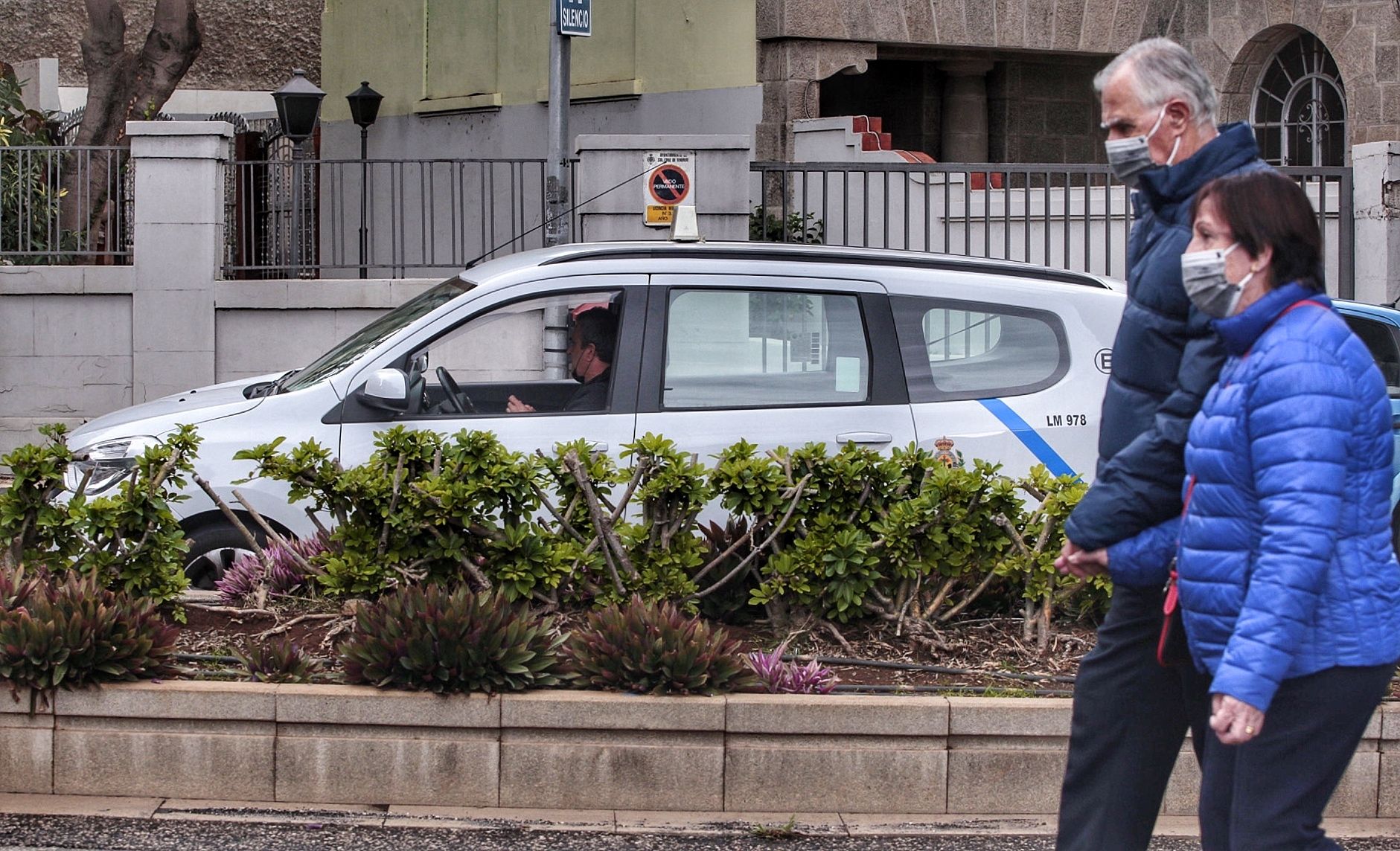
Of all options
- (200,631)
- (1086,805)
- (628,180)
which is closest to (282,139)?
(628,180)

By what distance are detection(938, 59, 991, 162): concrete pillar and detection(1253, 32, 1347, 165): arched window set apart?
10.5ft

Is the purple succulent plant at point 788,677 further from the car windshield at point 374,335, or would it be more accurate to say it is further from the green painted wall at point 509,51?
the green painted wall at point 509,51

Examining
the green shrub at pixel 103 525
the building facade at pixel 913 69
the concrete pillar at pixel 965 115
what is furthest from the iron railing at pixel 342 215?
the green shrub at pixel 103 525

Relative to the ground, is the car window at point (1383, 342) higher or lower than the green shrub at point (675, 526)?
higher

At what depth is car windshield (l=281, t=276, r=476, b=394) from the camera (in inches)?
275

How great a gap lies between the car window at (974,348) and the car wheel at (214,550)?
2.77 m

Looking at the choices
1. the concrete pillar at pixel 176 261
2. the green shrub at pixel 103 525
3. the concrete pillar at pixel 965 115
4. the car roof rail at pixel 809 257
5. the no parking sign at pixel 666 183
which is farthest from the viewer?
the concrete pillar at pixel 965 115

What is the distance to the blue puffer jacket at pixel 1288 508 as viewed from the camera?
3.07 meters

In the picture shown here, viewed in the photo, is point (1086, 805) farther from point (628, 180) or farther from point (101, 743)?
point (628, 180)

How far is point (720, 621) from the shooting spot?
6121mm

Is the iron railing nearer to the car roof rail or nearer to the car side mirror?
the car roof rail

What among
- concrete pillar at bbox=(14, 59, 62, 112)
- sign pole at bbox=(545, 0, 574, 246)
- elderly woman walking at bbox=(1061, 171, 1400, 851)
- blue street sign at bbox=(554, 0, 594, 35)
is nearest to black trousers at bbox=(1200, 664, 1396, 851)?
elderly woman walking at bbox=(1061, 171, 1400, 851)

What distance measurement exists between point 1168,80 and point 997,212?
11.1 metres

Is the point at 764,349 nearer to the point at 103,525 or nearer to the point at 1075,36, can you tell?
the point at 103,525
